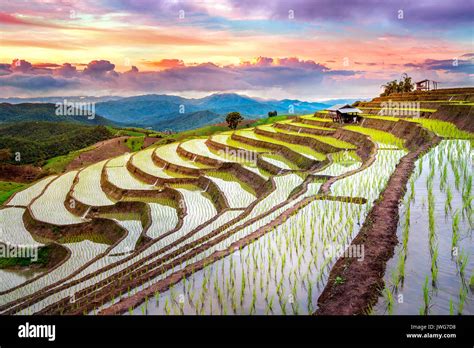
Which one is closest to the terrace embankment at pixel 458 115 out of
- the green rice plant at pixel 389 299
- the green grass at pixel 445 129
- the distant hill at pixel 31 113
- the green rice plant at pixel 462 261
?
the green grass at pixel 445 129

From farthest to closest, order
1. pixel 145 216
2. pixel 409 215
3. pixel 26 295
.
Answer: pixel 145 216 < pixel 26 295 < pixel 409 215

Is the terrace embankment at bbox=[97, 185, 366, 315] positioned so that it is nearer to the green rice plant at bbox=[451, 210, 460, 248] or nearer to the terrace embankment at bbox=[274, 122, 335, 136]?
the green rice plant at bbox=[451, 210, 460, 248]

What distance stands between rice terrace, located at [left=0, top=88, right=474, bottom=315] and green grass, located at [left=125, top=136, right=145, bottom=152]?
31712 mm

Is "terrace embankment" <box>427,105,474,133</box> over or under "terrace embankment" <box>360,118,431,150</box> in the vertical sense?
over

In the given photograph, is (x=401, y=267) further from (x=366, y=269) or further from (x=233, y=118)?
(x=233, y=118)

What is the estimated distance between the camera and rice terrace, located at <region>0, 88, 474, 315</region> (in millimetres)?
5285

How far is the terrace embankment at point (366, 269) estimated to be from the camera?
479 cm

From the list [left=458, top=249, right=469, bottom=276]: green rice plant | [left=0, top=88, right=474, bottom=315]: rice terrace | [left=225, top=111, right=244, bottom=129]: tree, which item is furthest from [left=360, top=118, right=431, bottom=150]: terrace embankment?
[left=225, top=111, right=244, bottom=129]: tree

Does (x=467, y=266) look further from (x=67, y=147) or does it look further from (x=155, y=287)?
(x=67, y=147)

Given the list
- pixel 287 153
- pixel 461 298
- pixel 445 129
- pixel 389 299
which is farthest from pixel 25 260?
pixel 445 129

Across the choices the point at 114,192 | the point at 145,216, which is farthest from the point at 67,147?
the point at 145,216

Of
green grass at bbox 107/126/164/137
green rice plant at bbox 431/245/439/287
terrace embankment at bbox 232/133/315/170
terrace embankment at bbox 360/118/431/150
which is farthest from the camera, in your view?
green grass at bbox 107/126/164/137
